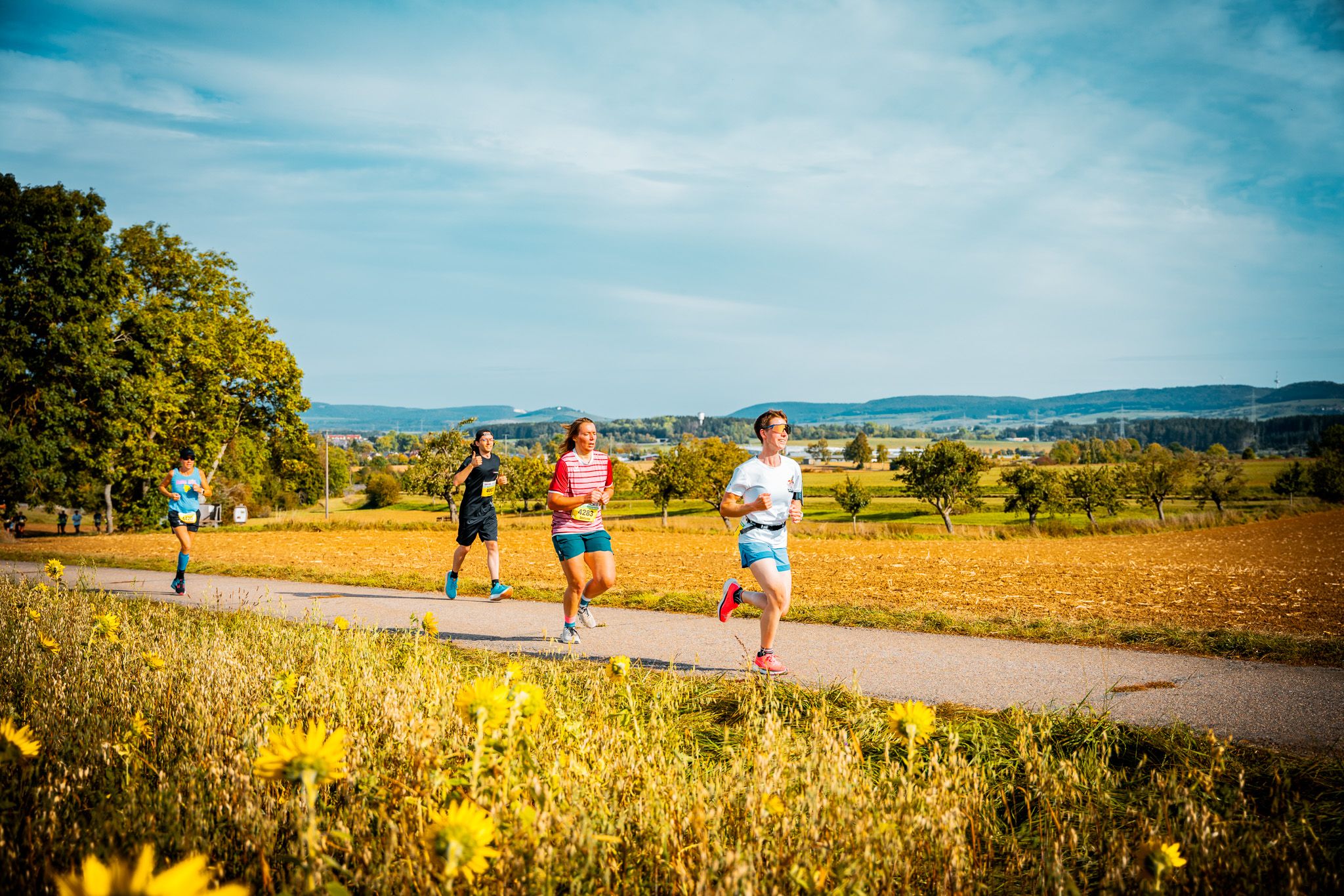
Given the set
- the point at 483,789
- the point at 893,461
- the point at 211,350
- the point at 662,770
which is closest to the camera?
the point at 483,789

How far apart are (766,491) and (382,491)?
4331 inches

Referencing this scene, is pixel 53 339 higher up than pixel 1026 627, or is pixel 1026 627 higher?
pixel 53 339

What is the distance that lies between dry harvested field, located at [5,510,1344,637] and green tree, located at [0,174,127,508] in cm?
413

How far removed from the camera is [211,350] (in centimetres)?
3569

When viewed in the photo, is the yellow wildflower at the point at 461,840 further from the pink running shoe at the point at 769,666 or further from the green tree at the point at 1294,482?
the green tree at the point at 1294,482

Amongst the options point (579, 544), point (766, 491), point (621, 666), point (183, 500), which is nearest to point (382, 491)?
point (183, 500)

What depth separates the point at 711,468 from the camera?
3078 inches

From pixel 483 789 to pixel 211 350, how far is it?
39334 millimetres

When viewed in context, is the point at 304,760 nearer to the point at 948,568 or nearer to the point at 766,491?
the point at 766,491

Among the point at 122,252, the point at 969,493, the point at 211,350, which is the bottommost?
the point at 969,493

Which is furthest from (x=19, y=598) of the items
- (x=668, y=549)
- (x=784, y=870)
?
(x=668, y=549)

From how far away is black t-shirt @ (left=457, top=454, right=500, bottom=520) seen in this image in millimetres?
11211

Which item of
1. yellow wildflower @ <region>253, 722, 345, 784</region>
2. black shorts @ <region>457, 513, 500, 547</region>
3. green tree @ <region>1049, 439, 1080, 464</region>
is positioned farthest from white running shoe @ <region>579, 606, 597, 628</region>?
green tree @ <region>1049, 439, 1080, 464</region>

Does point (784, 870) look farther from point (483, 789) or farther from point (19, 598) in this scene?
point (19, 598)
